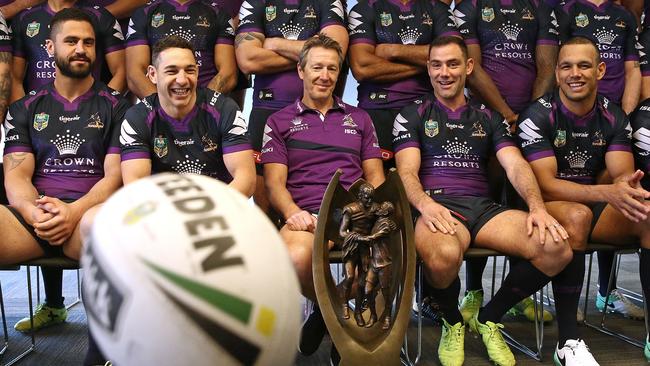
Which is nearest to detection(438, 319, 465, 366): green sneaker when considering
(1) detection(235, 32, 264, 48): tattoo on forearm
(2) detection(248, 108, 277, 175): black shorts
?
(2) detection(248, 108, 277, 175): black shorts

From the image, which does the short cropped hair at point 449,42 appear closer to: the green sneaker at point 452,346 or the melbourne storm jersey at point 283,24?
the melbourne storm jersey at point 283,24

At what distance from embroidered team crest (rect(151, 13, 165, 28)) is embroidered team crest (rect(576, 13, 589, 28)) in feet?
9.07

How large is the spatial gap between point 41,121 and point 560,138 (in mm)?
2925

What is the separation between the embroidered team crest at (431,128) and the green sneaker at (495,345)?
111 centimetres

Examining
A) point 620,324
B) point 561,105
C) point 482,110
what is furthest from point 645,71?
point 620,324

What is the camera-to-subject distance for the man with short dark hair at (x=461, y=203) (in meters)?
3.28

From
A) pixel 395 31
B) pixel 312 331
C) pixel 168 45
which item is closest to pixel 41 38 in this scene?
pixel 168 45

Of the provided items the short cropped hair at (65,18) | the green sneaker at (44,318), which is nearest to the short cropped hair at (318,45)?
the short cropped hair at (65,18)

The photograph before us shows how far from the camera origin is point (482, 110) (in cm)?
384

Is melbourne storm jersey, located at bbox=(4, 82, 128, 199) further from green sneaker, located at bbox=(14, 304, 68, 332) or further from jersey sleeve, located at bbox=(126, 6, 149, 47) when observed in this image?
green sneaker, located at bbox=(14, 304, 68, 332)

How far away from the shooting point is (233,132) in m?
3.38

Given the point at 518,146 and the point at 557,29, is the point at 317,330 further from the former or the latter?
the point at 557,29

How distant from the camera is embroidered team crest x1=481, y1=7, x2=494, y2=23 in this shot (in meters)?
4.33

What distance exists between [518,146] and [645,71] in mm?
1297
